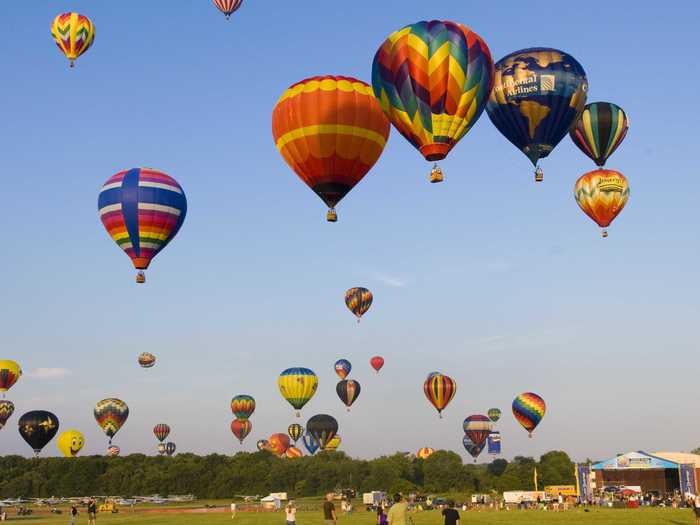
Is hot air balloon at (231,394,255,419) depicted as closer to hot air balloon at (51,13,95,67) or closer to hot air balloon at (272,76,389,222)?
hot air balloon at (51,13,95,67)

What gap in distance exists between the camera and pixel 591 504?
2945 inches

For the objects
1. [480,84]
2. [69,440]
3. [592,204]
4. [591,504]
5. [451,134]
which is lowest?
[591,504]

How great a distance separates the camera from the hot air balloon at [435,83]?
34594 mm

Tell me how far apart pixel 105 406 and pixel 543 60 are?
77048 millimetres

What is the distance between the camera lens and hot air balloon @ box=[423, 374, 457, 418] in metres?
89.9

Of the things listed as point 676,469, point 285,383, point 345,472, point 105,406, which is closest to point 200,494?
point 345,472

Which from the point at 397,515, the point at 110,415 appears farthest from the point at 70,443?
the point at 397,515

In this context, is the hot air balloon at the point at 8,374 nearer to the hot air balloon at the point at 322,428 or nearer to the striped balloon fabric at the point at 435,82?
the hot air balloon at the point at 322,428

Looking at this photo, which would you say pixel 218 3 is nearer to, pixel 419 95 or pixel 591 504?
pixel 419 95

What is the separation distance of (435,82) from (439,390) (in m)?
60.2

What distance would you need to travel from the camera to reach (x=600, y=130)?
189ft

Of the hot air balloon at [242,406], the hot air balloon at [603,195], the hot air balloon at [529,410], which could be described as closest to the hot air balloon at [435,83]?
the hot air balloon at [603,195]

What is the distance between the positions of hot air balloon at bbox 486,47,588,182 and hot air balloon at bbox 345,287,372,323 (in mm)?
48845

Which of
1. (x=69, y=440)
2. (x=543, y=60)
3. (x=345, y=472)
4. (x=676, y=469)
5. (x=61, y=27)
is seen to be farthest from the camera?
(x=345, y=472)
